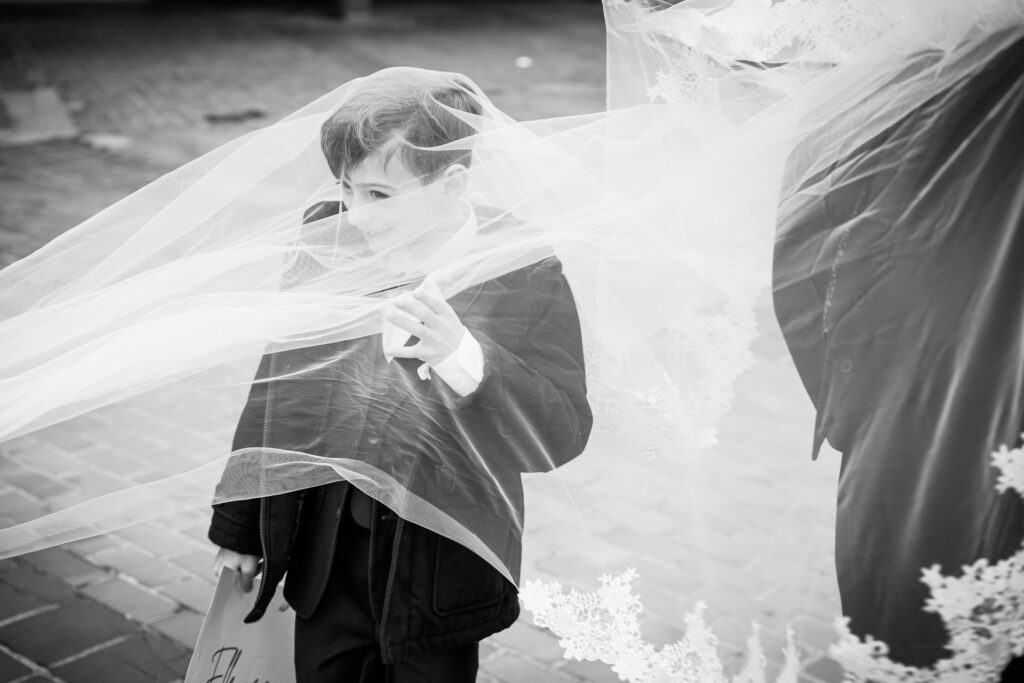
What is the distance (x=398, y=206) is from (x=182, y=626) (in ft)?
5.54

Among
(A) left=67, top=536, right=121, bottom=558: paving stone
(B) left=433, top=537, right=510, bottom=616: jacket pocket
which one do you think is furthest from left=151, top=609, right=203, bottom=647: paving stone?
(B) left=433, top=537, right=510, bottom=616: jacket pocket

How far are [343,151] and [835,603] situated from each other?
1133 millimetres

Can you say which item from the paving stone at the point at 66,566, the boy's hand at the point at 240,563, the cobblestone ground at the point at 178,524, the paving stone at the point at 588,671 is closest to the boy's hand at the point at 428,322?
the cobblestone ground at the point at 178,524

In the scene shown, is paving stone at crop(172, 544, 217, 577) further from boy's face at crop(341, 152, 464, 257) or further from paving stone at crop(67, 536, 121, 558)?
boy's face at crop(341, 152, 464, 257)

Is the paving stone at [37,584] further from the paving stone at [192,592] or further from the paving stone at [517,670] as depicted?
the paving stone at [517,670]

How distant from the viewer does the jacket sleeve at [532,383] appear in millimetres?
1790

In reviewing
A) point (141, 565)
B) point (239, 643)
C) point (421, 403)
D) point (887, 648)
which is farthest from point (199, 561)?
point (887, 648)

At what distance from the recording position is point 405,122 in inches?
Answer: 74.1

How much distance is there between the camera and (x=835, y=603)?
1603mm

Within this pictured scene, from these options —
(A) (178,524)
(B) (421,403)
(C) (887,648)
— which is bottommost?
(A) (178,524)

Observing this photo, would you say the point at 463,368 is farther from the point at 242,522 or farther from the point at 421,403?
the point at 242,522

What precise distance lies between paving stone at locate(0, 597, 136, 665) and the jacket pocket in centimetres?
146

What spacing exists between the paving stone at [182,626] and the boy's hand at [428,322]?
62.5 inches

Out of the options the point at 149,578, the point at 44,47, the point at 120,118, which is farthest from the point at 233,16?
the point at 149,578
